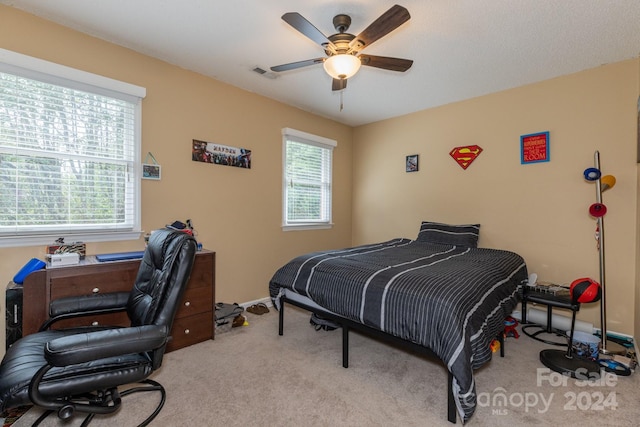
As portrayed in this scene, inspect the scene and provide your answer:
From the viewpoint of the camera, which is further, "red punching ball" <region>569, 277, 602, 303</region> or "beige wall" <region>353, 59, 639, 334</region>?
"beige wall" <region>353, 59, 639, 334</region>

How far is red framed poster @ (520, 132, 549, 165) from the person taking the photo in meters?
3.21

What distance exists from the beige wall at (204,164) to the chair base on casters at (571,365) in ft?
9.29

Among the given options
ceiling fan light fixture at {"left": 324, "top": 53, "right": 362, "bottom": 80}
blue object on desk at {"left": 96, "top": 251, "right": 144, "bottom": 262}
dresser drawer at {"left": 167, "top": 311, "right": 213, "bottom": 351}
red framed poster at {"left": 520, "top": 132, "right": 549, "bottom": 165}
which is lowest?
dresser drawer at {"left": 167, "top": 311, "right": 213, "bottom": 351}

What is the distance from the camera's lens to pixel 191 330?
258 centimetres

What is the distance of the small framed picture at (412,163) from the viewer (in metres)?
4.25

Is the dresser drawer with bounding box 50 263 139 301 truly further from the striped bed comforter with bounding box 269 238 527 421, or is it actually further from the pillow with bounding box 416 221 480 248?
the pillow with bounding box 416 221 480 248

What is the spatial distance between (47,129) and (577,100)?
467 centimetres

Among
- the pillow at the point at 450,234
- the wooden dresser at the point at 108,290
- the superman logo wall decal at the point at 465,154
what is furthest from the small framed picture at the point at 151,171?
the superman logo wall decal at the point at 465,154

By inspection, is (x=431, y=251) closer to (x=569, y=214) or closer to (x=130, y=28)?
(x=569, y=214)

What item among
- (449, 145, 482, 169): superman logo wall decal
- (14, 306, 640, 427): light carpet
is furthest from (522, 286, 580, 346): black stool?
(449, 145, 482, 169): superman logo wall decal

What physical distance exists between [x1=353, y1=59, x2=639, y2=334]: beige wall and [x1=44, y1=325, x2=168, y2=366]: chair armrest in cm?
357

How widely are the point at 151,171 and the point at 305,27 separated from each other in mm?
1901

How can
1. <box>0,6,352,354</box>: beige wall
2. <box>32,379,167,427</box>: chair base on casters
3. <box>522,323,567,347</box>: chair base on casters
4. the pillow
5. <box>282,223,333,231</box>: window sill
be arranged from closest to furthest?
<box>32,379,167,427</box>: chair base on casters
<box>0,6,352,354</box>: beige wall
<box>522,323,567,347</box>: chair base on casters
the pillow
<box>282,223,333,231</box>: window sill

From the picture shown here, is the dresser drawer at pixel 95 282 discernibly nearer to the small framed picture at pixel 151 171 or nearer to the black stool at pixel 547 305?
the small framed picture at pixel 151 171
